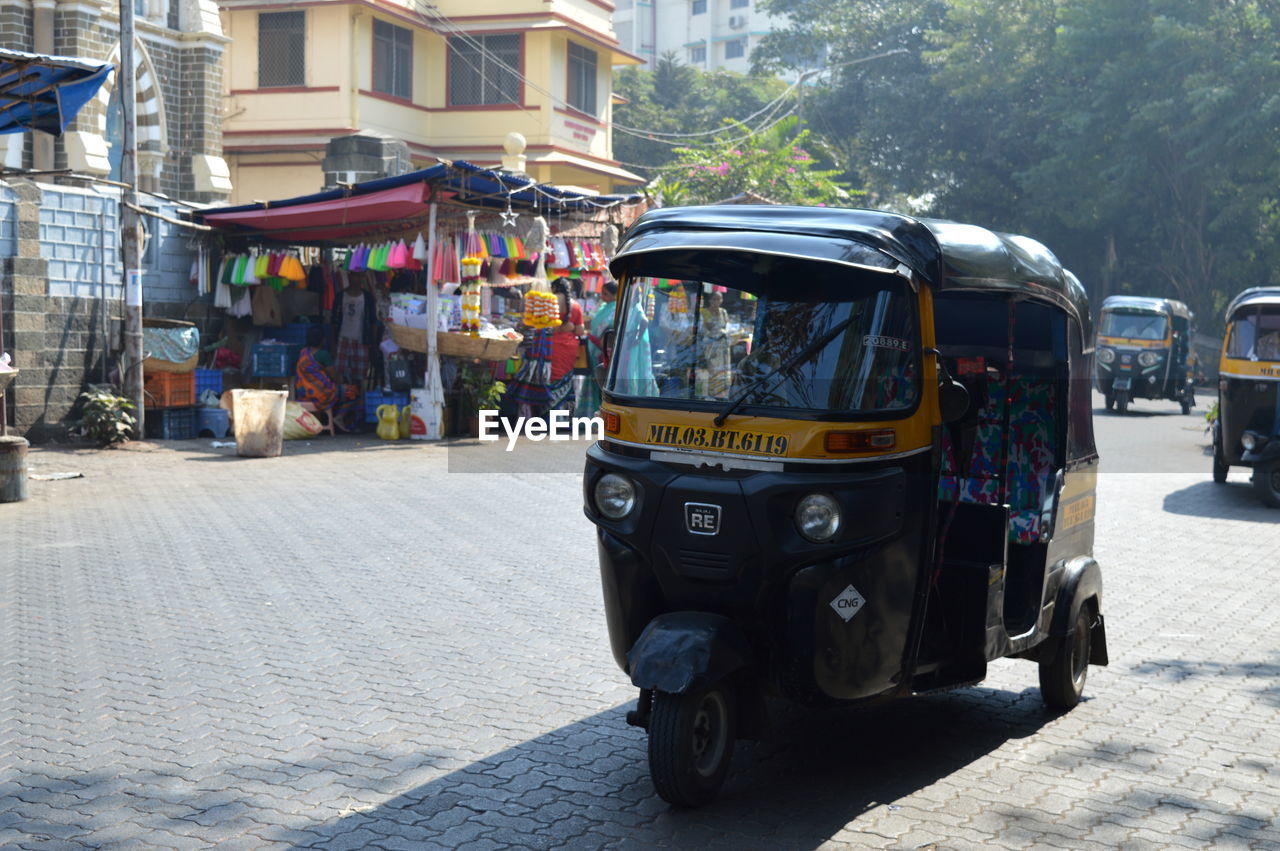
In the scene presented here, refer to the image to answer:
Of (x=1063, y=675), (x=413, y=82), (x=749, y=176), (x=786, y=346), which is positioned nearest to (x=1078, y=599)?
(x=1063, y=675)

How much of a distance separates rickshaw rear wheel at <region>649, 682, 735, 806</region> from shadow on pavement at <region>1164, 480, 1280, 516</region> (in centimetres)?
963

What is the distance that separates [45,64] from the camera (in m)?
11.0

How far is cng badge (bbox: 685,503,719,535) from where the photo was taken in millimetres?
5031

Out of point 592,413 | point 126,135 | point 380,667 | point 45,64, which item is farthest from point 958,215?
point 380,667

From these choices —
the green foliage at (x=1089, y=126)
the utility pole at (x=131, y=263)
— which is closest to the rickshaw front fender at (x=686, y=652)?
the utility pole at (x=131, y=263)

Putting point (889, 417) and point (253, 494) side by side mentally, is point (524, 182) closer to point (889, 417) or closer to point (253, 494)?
point (253, 494)

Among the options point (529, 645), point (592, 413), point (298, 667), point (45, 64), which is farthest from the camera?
point (592, 413)

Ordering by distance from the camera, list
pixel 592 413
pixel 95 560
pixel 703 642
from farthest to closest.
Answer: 1. pixel 592 413
2. pixel 95 560
3. pixel 703 642

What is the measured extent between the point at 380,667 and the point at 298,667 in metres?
0.41

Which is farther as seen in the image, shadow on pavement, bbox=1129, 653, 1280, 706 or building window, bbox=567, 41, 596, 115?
building window, bbox=567, 41, 596, 115

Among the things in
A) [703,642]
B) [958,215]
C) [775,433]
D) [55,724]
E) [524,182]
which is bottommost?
[55,724]

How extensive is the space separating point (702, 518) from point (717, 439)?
0.31 m

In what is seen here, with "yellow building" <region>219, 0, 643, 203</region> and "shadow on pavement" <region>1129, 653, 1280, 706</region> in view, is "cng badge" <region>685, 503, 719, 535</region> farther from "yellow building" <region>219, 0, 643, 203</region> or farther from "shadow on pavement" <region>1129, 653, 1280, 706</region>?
"yellow building" <region>219, 0, 643, 203</region>

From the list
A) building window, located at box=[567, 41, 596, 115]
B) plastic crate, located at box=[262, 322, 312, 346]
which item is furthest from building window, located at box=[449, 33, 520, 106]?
plastic crate, located at box=[262, 322, 312, 346]
